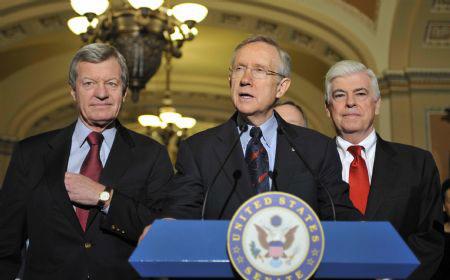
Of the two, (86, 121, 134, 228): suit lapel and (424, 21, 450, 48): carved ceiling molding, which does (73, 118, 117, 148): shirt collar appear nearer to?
(86, 121, 134, 228): suit lapel

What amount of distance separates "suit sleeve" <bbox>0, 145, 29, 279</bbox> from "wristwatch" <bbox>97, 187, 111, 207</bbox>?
0.30m

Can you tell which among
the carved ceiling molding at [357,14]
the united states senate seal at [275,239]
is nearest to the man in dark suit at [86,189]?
the united states senate seal at [275,239]

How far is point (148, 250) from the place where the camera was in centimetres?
165

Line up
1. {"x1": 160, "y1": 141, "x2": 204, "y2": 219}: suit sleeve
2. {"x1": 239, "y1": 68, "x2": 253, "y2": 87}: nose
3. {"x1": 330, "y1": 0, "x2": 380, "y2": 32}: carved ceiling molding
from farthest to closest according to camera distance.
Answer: {"x1": 330, "y1": 0, "x2": 380, "y2": 32}: carved ceiling molding < {"x1": 239, "y1": 68, "x2": 253, "y2": 87}: nose < {"x1": 160, "y1": 141, "x2": 204, "y2": 219}: suit sleeve

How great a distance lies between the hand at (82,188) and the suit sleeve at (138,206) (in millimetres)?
59

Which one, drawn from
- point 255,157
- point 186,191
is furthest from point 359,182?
point 186,191

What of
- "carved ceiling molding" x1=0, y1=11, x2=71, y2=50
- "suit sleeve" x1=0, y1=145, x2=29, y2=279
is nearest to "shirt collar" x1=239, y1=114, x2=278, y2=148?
"suit sleeve" x1=0, y1=145, x2=29, y2=279

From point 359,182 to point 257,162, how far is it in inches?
26.4

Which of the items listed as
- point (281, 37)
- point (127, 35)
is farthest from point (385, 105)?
point (127, 35)

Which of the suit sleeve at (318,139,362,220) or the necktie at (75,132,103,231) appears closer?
the suit sleeve at (318,139,362,220)

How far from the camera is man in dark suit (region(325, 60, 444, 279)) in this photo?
8.50 ft

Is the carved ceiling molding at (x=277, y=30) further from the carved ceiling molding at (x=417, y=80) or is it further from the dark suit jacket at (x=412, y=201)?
the dark suit jacket at (x=412, y=201)

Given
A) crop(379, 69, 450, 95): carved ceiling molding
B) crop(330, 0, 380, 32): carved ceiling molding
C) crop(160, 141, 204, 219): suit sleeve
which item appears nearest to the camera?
crop(160, 141, 204, 219): suit sleeve

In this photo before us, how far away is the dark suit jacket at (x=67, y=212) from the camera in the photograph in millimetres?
2354
